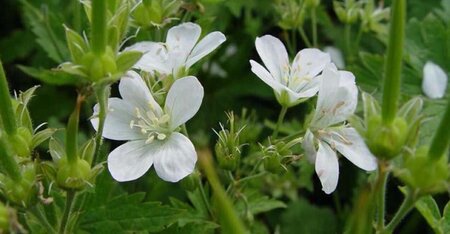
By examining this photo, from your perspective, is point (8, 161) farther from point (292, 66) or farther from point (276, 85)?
point (292, 66)

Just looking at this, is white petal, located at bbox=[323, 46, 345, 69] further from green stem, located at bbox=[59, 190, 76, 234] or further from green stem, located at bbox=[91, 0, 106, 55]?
green stem, located at bbox=[91, 0, 106, 55]

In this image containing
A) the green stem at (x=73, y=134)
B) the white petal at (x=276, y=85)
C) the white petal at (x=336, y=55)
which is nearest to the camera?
the green stem at (x=73, y=134)

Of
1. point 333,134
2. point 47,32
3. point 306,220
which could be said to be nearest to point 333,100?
point 333,134

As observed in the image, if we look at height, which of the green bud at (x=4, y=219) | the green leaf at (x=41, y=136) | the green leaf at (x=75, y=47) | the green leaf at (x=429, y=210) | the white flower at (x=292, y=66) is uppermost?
the green leaf at (x=75, y=47)

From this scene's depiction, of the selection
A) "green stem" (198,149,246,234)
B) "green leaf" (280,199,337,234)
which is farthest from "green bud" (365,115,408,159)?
"green leaf" (280,199,337,234)

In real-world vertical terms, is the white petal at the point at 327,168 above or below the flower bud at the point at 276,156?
above

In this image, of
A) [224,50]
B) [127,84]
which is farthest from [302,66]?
[224,50]

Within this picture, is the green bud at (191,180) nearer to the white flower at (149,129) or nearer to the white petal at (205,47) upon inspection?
the white flower at (149,129)

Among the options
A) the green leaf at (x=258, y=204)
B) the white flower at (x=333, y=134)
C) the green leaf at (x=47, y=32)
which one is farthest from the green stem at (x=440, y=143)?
the green leaf at (x=47, y=32)
